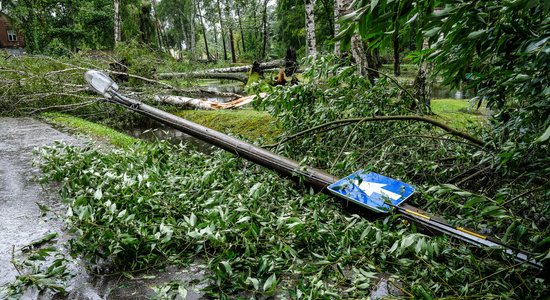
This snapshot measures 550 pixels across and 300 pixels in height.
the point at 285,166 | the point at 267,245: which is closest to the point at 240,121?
the point at 285,166

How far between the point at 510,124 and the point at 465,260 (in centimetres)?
100

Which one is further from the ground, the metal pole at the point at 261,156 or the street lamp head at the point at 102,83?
the street lamp head at the point at 102,83

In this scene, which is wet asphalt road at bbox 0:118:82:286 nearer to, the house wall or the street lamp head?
the street lamp head

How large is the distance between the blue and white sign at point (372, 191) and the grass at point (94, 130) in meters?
3.85

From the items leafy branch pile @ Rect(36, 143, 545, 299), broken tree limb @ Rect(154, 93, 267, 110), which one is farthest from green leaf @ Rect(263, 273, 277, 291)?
broken tree limb @ Rect(154, 93, 267, 110)

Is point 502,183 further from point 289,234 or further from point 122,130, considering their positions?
point 122,130

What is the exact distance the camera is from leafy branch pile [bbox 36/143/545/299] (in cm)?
185

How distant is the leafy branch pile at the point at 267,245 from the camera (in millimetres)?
1854

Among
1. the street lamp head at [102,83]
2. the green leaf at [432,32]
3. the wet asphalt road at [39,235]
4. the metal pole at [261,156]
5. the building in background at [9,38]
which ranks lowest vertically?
the wet asphalt road at [39,235]

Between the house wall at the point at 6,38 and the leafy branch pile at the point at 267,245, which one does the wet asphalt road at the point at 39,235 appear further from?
the house wall at the point at 6,38

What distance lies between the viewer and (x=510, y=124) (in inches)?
93.0

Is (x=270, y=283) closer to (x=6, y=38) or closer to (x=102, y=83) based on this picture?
(x=102, y=83)

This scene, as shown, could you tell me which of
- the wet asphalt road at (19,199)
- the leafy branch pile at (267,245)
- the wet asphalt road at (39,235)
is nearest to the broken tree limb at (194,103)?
the wet asphalt road at (19,199)

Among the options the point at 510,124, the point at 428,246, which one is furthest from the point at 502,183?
the point at 428,246
